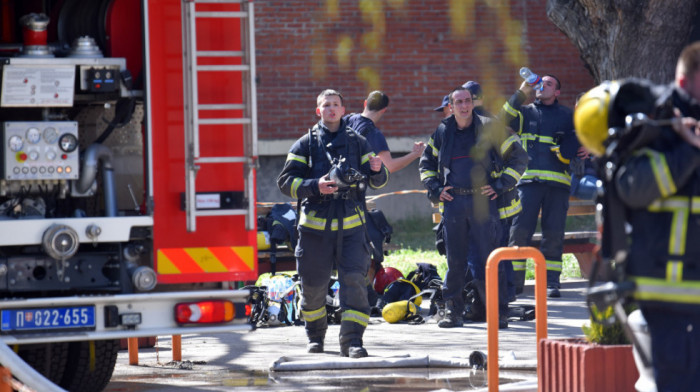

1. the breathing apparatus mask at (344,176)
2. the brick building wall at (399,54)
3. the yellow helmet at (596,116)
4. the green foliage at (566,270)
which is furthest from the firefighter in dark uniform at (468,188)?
the brick building wall at (399,54)

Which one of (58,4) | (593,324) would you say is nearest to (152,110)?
(58,4)

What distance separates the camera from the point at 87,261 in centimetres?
634

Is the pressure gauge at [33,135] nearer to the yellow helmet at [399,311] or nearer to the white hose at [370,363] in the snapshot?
the white hose at [370,363]

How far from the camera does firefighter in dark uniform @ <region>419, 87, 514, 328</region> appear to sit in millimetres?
9992

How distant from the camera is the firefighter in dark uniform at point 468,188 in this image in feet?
32.8

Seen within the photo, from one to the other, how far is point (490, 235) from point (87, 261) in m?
4.45

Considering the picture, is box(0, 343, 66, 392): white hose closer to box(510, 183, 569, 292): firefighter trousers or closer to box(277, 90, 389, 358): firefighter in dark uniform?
box(277, 90, 389, 358): firefighter in dark uniform

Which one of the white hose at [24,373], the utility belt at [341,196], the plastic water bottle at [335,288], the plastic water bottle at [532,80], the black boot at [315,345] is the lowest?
the black boot at [315,345]

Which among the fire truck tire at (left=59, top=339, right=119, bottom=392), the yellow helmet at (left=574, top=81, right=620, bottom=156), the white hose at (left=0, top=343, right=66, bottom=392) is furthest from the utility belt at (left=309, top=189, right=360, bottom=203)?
the yellow helmet at (left=574, top=81, right=620, bottom=156)

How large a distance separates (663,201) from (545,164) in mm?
6901

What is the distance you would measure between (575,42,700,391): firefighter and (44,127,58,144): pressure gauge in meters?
2.86

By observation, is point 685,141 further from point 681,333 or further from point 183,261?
point 183,261

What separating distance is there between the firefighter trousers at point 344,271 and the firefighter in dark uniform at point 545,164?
3.14 meters

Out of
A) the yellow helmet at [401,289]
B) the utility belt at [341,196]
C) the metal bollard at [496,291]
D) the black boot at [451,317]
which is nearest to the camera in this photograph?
the metal bollard at [496,291]
